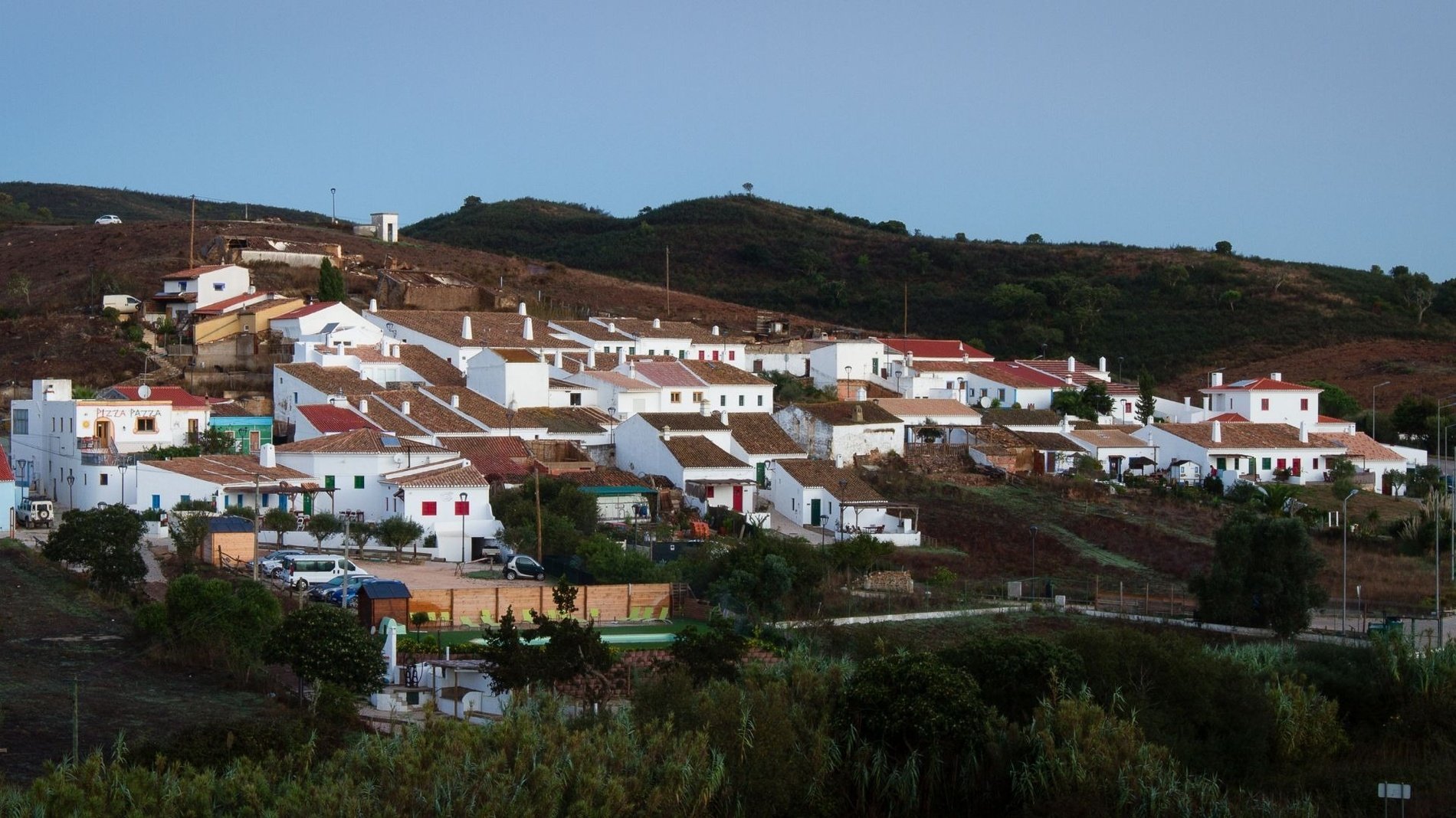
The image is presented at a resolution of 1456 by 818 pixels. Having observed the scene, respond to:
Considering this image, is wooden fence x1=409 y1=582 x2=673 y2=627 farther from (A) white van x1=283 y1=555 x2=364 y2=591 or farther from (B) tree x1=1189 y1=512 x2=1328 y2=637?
(B) tree x1=1189 y1=512 x2=1328 y2=637

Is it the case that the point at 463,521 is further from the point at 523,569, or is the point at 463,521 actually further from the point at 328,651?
the point at 328,651

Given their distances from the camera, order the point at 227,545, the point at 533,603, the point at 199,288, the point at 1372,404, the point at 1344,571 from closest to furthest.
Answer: the point at 533,603
the point at 1344,571
the point at 227,545
the point at 199,288
the point at 1372,404

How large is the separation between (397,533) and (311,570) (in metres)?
3.73

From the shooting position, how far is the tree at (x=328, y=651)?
19.6 m

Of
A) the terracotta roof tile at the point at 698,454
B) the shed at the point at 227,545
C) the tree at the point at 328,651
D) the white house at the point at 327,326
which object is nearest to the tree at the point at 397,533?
the shed at the point at 227,545

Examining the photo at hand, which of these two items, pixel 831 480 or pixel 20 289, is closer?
pixel 831 480

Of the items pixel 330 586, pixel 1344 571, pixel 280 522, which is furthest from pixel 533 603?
pixel 1344 571

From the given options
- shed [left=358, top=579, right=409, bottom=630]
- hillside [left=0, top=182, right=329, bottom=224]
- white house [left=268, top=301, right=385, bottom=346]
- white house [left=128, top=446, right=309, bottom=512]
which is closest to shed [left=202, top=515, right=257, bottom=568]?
white house [left=128, top=446, right=309, bottom=512]

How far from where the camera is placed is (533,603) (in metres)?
26.7

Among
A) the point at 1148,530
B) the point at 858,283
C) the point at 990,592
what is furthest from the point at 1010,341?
the point at 990,592

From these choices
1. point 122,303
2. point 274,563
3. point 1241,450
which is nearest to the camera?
point 274,563

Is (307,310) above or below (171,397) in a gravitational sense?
above

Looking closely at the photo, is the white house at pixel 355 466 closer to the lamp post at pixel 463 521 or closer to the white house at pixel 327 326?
the lamp post at pixel 463 521

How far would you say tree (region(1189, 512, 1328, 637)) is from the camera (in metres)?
28.1
